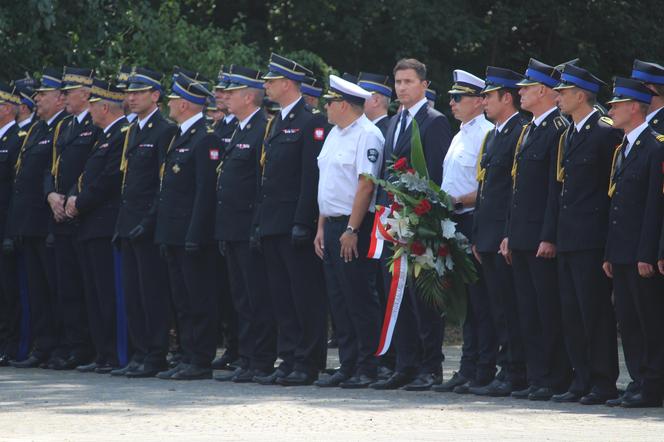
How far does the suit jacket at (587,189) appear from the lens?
1099 centimetres

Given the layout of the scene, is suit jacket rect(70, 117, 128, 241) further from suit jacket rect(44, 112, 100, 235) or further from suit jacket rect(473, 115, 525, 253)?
suit jacket rect(473, 115, 525, 253)

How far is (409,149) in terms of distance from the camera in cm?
1227

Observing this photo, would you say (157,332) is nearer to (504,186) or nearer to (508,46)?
(504,186)

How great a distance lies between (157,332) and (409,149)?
2.82 m

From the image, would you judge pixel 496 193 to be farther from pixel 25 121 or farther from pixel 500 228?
pixel 25 121

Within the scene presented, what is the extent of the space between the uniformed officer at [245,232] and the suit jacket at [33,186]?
2.33m

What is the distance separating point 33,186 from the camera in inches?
582

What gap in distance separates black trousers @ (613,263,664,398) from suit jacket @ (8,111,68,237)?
5.91 metres

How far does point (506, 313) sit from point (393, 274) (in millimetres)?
936

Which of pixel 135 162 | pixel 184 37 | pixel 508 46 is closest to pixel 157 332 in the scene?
pixel 135 162

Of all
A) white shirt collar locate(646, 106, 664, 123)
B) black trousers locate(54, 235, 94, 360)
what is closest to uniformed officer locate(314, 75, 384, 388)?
white shirt collar locate(646, 106, 664, 123)

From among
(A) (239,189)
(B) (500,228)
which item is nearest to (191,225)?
(A) (239,189)

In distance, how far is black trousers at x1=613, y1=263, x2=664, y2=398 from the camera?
10648 mm

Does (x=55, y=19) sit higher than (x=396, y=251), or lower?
higher
